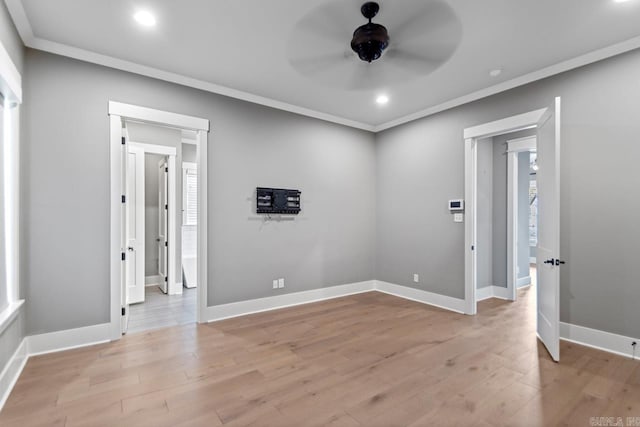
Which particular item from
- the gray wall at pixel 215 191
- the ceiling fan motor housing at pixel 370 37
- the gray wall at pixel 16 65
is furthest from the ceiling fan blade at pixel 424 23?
the gray wall at pixel 16 65

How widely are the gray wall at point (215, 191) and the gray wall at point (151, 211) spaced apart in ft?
9.36

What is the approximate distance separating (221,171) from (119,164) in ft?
3.55

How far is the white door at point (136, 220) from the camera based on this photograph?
473cm

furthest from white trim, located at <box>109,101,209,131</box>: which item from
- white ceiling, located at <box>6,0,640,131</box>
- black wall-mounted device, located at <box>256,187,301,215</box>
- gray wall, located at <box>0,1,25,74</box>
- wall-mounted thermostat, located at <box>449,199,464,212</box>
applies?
wall-mounted thermostat, located at <box>449,199,464,212</box>

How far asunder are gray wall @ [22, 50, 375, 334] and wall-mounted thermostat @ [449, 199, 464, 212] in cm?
148

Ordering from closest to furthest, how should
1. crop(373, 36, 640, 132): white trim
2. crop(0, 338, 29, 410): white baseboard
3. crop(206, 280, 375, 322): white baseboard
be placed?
crop(0, 338, 29, 410): white baseboard < crop(373, 36, 640, 132): white trim < crop(206, 280, 375, 322): white baseboard

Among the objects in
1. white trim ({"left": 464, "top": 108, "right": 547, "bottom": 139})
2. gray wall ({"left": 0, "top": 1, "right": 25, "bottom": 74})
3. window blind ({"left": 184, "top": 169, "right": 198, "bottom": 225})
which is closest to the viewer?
gray wall ({"left": 0, "top": 1, "right": 25, "bottom": 74})

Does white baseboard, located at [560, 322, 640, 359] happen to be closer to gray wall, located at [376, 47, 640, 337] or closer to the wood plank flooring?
gray wall, located at [376, 47, 640, 337]

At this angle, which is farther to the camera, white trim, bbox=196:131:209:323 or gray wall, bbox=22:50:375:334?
white trim, bbox=196:131:209:323

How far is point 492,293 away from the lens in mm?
5152

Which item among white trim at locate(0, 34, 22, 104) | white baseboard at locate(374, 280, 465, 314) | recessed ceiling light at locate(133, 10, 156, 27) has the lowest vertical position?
white baseboard at locate(374, 280, 465, 314)

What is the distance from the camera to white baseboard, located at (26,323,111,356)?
2826 mm

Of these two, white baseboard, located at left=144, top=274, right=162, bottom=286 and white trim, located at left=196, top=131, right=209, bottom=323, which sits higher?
white trim, located at left=196, top=131, right=209, bottom=323

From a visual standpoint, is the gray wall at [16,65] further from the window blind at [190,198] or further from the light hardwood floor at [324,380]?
the window blind at [190,198]
